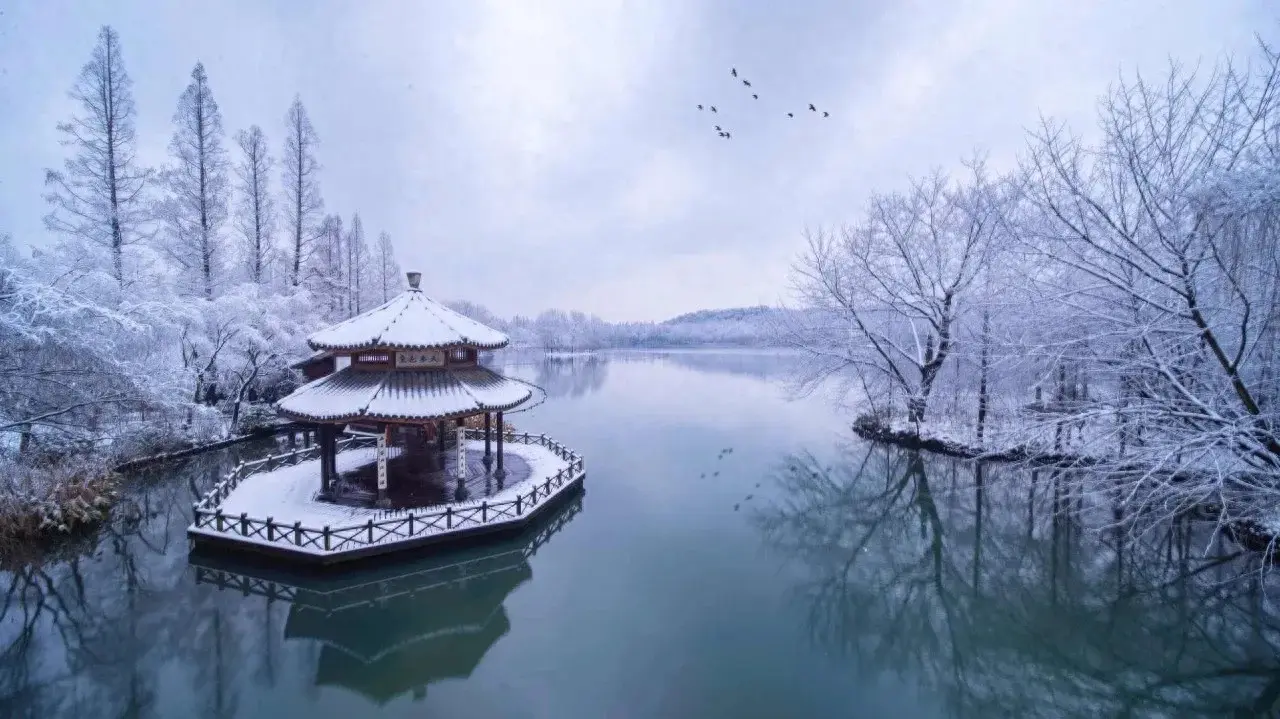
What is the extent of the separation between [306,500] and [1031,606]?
14673 mm

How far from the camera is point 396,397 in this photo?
36.3 ft

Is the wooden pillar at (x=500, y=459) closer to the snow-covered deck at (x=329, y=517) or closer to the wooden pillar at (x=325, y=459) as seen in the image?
the snow-covered deck at (x=329, y=517)

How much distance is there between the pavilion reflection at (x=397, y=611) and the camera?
6801 mm

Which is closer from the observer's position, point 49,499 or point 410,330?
point 49,499

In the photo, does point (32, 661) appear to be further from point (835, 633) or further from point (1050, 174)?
point (1050, 174)

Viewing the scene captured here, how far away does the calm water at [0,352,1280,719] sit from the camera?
20.6ft

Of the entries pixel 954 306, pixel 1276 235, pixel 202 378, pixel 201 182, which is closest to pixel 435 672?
pixel 1276 235

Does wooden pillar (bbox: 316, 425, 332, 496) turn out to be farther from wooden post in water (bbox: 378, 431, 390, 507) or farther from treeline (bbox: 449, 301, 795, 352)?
treeline (bbox: 449, 301, 795, 352)

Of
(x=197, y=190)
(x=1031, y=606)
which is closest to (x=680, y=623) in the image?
(x=1031, y=606)

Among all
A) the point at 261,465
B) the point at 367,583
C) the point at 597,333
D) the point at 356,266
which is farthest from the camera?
the point at 597,333

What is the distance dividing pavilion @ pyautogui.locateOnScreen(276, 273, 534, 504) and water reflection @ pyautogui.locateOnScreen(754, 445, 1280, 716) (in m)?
7.75

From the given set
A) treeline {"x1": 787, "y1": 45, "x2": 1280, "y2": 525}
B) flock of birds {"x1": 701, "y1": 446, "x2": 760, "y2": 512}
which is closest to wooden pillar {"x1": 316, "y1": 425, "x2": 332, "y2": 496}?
flock of birds {"x1": 701, "y1": 446, "x2": 760, "y2": 512}

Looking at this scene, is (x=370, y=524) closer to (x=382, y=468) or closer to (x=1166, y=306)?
(x=382, y=468)

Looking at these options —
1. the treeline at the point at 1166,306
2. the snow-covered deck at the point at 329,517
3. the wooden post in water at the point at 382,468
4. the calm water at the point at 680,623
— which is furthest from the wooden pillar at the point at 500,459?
the treeline at the point at 1166,306
